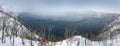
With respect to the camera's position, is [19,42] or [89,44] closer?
[19,42]

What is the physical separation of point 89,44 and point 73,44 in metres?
10.1

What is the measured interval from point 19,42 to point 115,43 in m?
36.2

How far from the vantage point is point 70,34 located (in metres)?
145

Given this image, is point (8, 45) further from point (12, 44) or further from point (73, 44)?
point (73, 44)

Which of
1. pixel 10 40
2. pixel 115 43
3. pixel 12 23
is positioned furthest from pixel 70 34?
pixel 10 40

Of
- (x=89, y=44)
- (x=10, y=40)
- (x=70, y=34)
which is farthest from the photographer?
(x=70, y=34)

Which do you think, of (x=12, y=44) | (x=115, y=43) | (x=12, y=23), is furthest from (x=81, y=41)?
(x=12, y=23)

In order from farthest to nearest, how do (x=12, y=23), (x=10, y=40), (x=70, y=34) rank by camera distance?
1. (x=12, y=23)
2. (x=70, y=34)
3. (x=10, y=40)

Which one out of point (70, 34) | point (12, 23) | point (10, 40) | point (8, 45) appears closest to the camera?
point (8, 45)

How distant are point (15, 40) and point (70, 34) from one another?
182 feet

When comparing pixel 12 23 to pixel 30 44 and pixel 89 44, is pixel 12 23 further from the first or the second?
pixel 30 44

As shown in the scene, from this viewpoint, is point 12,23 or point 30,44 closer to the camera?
point 30,44

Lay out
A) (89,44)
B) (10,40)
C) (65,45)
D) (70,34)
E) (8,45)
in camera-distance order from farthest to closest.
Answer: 1. (70,34)
2. (89,44)
3. (65,45)
4. (10,40)
5. (8,45)

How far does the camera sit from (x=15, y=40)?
298 feet
